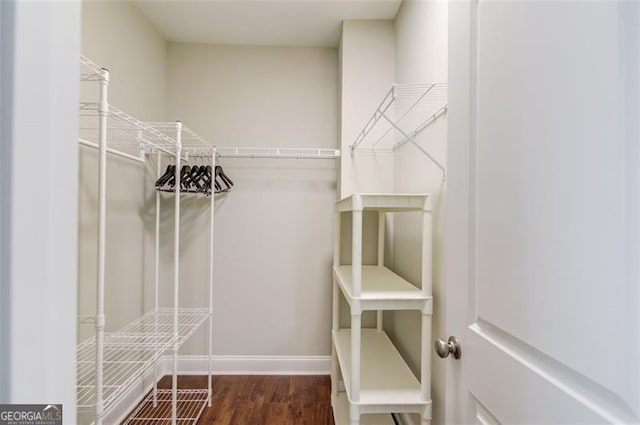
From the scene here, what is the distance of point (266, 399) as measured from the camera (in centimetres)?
210

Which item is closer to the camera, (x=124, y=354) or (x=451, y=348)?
(x=451, y=348)

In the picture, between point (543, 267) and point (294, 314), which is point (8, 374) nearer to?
point (543, 267)

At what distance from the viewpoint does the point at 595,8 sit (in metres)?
0.43

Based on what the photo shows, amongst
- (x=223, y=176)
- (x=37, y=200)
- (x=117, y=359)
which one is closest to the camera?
(x=37, y=200)

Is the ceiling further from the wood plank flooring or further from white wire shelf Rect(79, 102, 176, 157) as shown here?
the wood plank flooring

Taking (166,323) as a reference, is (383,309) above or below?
above

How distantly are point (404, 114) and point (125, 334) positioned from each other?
207 cm

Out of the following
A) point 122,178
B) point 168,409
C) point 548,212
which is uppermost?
point 122,178

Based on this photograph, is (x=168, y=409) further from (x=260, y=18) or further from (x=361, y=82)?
(x=260, y=18)

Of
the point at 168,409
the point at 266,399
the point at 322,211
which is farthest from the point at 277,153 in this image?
the point at 168,409

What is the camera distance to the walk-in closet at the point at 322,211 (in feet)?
1.37

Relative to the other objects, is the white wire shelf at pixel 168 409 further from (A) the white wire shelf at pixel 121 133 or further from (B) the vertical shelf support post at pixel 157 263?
(A) the white wire shelf at pixel 121 133

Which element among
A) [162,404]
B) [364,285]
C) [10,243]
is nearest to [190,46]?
[364,285]

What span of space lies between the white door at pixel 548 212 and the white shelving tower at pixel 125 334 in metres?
1.28
